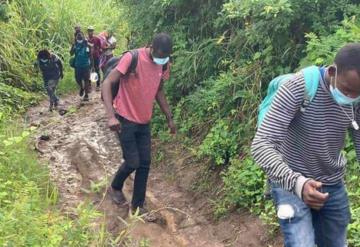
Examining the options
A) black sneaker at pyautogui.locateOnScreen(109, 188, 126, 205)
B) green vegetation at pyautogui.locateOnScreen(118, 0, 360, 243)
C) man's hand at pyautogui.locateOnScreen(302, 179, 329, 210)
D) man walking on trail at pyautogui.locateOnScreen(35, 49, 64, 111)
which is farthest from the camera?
man walking on trail at pyautogui.locateOnScreen(35, 49, 64, 111)

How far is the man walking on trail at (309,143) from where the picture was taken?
8.28ft

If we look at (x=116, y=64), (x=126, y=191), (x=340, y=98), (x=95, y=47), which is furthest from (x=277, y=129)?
(x=95, y=47)

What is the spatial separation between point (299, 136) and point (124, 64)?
2.51m

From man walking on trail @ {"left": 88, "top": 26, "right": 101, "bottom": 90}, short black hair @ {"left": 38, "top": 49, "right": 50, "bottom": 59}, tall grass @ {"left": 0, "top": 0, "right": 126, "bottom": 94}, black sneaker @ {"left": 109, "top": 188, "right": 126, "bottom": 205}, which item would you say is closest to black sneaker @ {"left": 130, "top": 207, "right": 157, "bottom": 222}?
black sneaker @ {"left": 109, "top": 188, "right": 126, "bottom": 205}

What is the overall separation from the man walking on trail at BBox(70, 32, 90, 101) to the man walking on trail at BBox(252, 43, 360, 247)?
28.8 feet

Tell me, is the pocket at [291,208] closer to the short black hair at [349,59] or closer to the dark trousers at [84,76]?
the short black hair at [349,59]

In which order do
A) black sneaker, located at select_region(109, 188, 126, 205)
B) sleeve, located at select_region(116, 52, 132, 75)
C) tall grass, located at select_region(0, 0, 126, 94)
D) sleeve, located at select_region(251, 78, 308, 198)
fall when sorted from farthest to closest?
tall grass, located at select_region(0, 0, 126, 94) → black sneaker, located at select_region(109, 188, 126, 205) → sleeve, located at select_region(116, 52, 132, 75) → sleeve, located at select_region(251, 78, 308, 198)

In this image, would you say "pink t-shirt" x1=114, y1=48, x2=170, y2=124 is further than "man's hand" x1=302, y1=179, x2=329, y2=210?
Yes

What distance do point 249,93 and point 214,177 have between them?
39.7 inches

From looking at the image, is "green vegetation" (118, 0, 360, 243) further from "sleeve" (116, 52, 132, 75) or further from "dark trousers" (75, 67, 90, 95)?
"dark trousers" (75, 67, 90, 95)

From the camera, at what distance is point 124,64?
495 centimetres

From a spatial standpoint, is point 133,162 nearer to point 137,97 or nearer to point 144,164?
point 144,164

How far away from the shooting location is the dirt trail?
16.6 ft

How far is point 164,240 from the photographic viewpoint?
5016 millimetres
